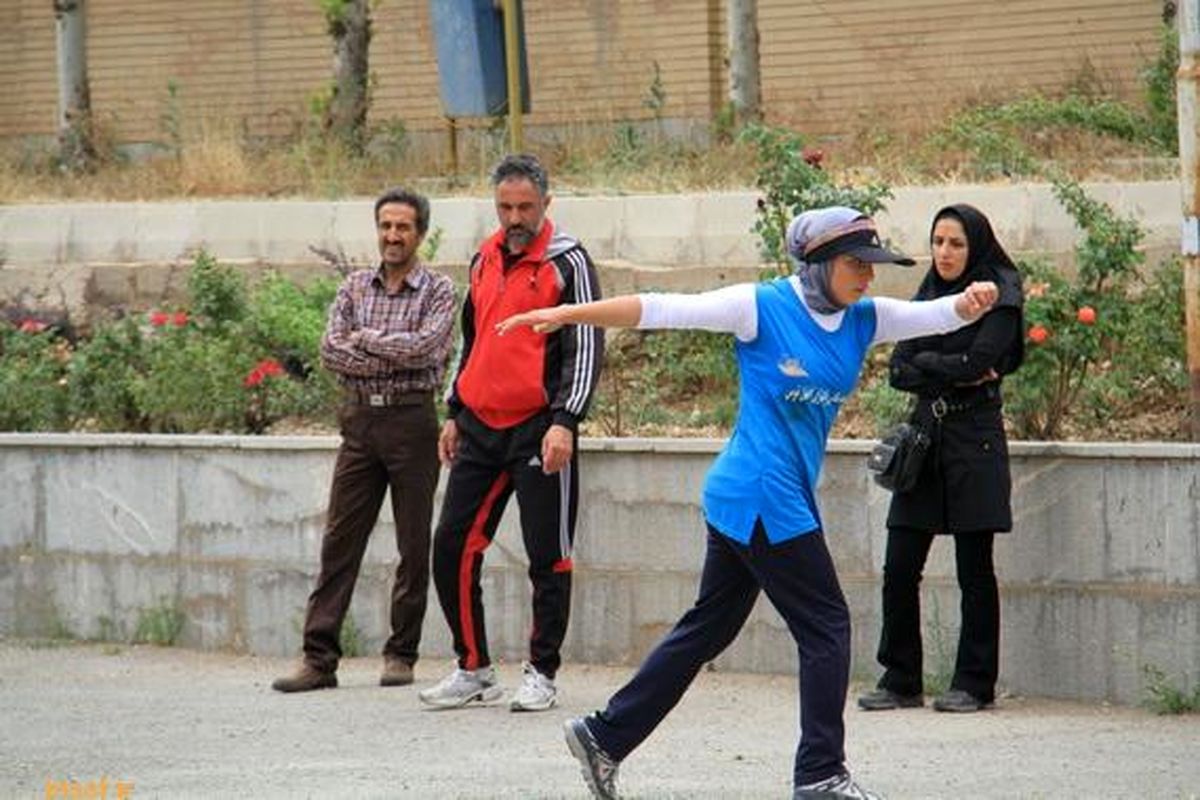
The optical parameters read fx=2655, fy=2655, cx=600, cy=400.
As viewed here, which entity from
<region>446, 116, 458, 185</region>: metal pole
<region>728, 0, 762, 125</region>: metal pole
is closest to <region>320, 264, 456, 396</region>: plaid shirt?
<region>446, 116, 458, 185</region>: metal pole

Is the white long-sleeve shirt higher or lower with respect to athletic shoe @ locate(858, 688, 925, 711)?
higher

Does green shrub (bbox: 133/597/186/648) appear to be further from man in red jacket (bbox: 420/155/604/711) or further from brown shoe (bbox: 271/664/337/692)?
man in red jacket (bbox: 420/155/604/711)

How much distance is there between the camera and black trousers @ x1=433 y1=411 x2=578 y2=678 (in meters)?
9.83

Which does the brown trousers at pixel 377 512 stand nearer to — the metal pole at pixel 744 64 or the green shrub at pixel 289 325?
the green shrub at pixel 289 325

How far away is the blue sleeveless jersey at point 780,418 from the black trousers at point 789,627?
0.07 m

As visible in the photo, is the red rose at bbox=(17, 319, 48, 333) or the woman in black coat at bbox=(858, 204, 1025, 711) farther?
the red rose at bbox=(17, 319, 48, 333)

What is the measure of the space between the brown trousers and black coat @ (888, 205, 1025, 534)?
1956mm

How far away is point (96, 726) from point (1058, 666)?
363cm

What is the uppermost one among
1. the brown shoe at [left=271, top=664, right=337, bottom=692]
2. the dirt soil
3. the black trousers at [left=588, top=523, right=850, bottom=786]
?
the black trousers at [left=588, top=523, right=850, bottom=786]

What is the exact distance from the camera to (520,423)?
9.81 meters

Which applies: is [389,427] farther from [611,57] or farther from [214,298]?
[611,57]

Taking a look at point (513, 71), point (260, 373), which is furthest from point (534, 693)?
point (513, 71)

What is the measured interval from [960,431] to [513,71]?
15.1 feet

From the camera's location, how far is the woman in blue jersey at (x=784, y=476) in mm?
7676
